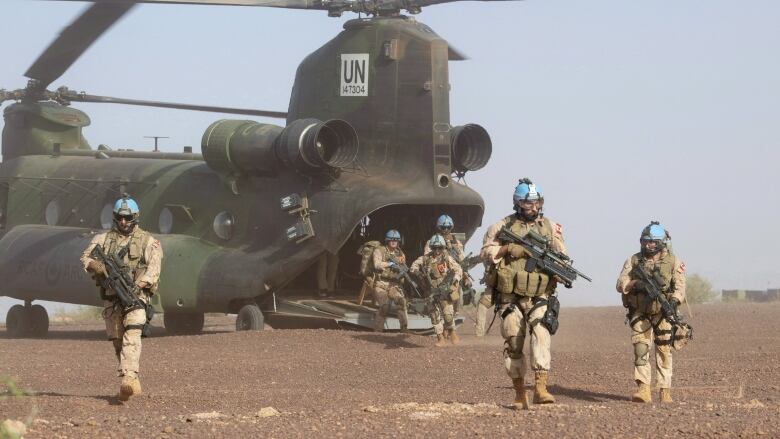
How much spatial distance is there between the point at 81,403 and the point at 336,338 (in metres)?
7.12

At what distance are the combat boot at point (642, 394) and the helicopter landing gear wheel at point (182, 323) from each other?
11909 mm

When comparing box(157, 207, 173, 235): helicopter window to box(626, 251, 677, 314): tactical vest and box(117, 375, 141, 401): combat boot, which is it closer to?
box(117, 375, 141, 401): combat boot

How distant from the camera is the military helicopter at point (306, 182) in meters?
20.0

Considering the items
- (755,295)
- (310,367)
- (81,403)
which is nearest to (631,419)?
(81,403)

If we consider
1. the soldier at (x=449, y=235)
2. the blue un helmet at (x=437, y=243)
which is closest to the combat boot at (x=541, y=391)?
the blue un helmet at (x=437, y=243)

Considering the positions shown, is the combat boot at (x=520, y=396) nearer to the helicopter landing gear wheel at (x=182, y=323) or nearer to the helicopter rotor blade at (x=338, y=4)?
the helicopter rotor blade at (x=338, y=4)

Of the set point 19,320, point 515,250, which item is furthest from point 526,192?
point 19,320

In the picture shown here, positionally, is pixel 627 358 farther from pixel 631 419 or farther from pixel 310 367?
pixel 631 419

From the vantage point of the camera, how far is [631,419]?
9.55 meters

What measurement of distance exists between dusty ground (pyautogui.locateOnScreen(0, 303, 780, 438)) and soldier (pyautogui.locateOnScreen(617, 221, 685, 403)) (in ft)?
1.54

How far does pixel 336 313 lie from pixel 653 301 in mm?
8399

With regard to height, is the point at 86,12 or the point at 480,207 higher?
the point at 86,12

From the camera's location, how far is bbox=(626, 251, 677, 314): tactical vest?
12492mm

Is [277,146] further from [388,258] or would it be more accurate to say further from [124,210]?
[124,210]
